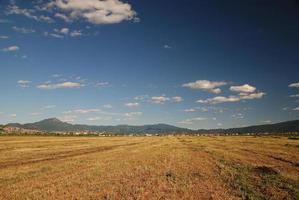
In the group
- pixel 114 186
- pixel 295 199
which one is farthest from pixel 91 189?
pixel 295 199

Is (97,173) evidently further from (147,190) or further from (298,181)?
(298,181)

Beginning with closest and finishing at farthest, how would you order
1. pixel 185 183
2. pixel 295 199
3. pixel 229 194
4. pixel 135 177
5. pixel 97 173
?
pixel 295 199 < pixel 229 194 < pixel 185 183 < pixel 135 177 < pixel 97 173

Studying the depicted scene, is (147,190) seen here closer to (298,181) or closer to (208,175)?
(208,175)

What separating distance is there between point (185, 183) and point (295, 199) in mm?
6030

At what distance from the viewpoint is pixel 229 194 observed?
16375 millimetres

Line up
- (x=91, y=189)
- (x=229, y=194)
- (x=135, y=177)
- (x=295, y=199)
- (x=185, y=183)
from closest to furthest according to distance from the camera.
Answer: (x=295, y=199), (x=229, y=194), (x=91, y=189), (x=185, y=183), (x=135, y=177)

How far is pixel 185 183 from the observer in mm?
19375

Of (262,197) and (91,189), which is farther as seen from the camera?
(91,189)

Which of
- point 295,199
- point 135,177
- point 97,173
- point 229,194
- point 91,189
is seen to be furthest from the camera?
point 97,173

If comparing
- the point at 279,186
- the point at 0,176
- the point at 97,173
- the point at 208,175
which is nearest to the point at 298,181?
the point at 279,186

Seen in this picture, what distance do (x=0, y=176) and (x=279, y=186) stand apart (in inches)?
682

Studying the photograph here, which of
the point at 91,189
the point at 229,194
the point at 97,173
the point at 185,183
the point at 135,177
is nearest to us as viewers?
the point at 229,194

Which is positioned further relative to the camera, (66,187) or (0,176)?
(0,176)

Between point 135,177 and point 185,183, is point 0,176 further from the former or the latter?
point 185,183
